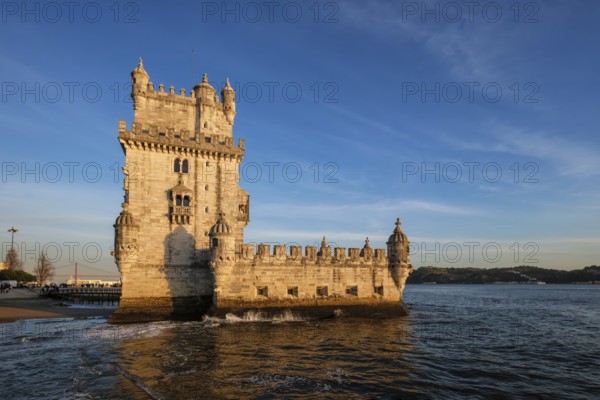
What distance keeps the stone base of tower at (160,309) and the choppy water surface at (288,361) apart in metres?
1.43

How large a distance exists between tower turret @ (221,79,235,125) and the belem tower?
0.09 metres

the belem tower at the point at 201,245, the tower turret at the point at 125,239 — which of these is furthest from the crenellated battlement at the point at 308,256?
the tower turret at the point at 125,239

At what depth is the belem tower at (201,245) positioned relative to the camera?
87.7ft

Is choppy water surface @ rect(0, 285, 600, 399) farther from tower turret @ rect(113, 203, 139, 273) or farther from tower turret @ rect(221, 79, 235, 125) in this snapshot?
tower turret @ rect(221, 79, 235, 125)

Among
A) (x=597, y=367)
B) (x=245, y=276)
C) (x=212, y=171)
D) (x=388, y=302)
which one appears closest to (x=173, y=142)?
(x=212, y=171)

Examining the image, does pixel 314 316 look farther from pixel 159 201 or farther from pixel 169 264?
pixel 159 201

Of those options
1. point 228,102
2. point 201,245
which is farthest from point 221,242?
point 228,102

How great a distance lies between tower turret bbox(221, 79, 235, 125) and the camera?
31.5 metres

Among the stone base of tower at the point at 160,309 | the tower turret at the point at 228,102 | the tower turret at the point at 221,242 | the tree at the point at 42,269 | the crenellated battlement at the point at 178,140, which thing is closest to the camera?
the stone base of tower at the point at 160,309

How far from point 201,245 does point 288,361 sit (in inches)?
604

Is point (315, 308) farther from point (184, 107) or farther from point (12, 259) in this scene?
point (12, 259)

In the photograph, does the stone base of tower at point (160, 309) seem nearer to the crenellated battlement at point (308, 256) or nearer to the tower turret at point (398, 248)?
the crenellated battlement at point (308, 256)

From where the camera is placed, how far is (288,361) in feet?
52.7

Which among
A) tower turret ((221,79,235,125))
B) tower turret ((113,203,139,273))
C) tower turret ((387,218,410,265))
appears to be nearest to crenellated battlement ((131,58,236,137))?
tower turret ((221,79,235,125))
